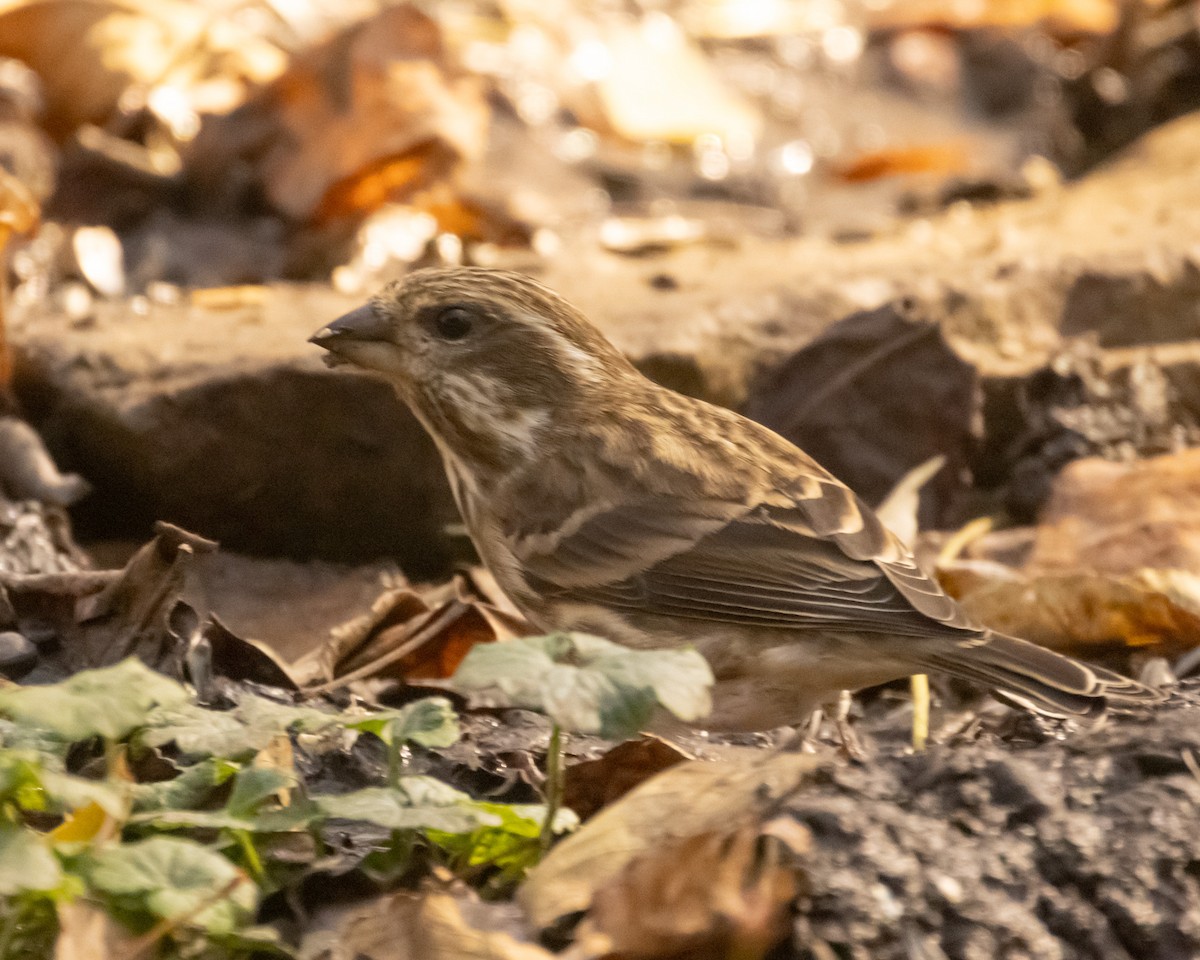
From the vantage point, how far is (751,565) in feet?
13.1

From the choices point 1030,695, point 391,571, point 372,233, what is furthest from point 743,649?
point 372,233

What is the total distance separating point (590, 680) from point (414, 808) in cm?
38

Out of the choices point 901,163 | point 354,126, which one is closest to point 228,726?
point 354,126

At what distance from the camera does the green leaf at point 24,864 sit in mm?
2482

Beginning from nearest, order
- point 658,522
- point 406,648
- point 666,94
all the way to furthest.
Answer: point 658,522 → point 406,648 → point 666,94

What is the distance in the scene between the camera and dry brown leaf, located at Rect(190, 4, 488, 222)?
6.82 meters

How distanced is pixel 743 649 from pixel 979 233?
139 inches

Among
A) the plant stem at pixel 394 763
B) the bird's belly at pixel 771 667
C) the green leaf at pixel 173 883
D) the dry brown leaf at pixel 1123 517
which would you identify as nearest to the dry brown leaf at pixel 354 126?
the dry brown leaf at pixel 1123 517

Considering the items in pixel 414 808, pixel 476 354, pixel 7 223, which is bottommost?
pixel 414 808

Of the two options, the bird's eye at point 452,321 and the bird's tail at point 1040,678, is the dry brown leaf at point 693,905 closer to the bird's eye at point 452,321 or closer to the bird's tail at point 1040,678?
the bird's tail at point 1040,678

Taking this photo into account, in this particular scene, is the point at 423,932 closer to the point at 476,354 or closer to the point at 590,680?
the point at 590,680

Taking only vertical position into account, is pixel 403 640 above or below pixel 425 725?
below

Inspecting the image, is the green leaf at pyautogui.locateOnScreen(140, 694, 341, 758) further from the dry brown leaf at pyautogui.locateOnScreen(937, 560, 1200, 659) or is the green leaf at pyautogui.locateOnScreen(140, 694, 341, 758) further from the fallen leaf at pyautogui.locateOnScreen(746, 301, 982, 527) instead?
the fallen leaf at pyautogui.locateOnScreen(746, 301, 982, 527)

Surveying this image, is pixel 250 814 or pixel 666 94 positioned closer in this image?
pixel 250 814
